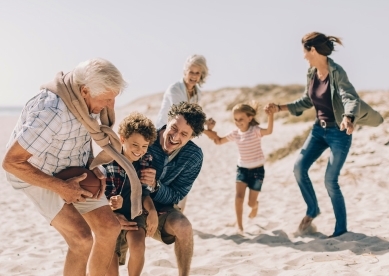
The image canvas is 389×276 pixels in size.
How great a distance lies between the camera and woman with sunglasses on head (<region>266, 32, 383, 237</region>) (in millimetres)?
5332

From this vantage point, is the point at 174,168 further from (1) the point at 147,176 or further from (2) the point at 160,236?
(2) the point at 160,236

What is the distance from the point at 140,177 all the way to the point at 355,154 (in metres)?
7.47

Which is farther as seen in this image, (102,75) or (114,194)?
(114,194)

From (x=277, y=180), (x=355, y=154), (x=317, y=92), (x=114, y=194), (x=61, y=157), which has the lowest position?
(x=277, y=180)

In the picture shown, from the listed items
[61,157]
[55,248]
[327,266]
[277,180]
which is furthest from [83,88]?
[277,180]

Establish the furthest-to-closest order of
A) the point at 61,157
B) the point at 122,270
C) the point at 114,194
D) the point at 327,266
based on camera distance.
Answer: the point at 122,270 → the point at 327,266 → the point at 114,194 → the point at 61,157

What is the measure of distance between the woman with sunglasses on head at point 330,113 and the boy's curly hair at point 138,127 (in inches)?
88.6

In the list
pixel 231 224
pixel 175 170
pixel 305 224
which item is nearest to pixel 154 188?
pixel 175 170

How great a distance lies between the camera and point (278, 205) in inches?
315

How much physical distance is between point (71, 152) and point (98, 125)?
0.29m

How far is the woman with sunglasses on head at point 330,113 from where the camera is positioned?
5332mm

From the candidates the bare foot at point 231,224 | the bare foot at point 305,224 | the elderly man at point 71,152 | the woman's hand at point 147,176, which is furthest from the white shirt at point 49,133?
the bare foot at point 231,224

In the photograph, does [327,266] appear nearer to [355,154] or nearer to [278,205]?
[278,205]

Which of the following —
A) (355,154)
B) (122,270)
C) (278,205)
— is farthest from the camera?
(355,154)
